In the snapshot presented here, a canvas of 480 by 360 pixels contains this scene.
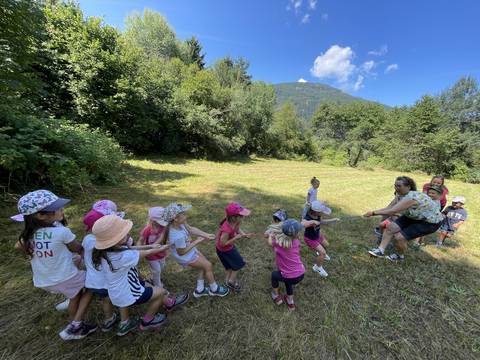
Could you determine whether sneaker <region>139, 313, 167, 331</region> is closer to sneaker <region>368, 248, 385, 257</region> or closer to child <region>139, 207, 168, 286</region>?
child <region>139, 207, 168, 286</region>

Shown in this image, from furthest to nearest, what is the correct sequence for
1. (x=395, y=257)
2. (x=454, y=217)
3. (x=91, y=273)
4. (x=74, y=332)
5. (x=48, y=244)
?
1. (x=454, y=217)
2. (x=395, y=257)
3. (x=74, y=332)
4. (x=91, y=273)
5. (x=48, y=244)

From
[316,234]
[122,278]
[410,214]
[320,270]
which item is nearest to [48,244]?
[122,278]

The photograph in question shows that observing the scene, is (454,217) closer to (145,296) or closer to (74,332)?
(145,296)

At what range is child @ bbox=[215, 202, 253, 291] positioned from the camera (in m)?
2.88

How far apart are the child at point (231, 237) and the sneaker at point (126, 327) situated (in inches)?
47.6

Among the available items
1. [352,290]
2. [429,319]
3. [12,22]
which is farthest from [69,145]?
[429,319]

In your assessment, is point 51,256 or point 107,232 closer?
point 107,232

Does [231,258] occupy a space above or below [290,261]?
below

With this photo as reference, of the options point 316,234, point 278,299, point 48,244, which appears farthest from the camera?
point 316,234

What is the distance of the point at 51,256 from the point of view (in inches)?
83.4

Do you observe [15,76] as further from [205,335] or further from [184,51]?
[184,51]

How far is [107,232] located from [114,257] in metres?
0.25

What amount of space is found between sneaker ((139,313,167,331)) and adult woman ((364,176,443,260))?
11.5ft

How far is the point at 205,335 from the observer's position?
2.56 meters
